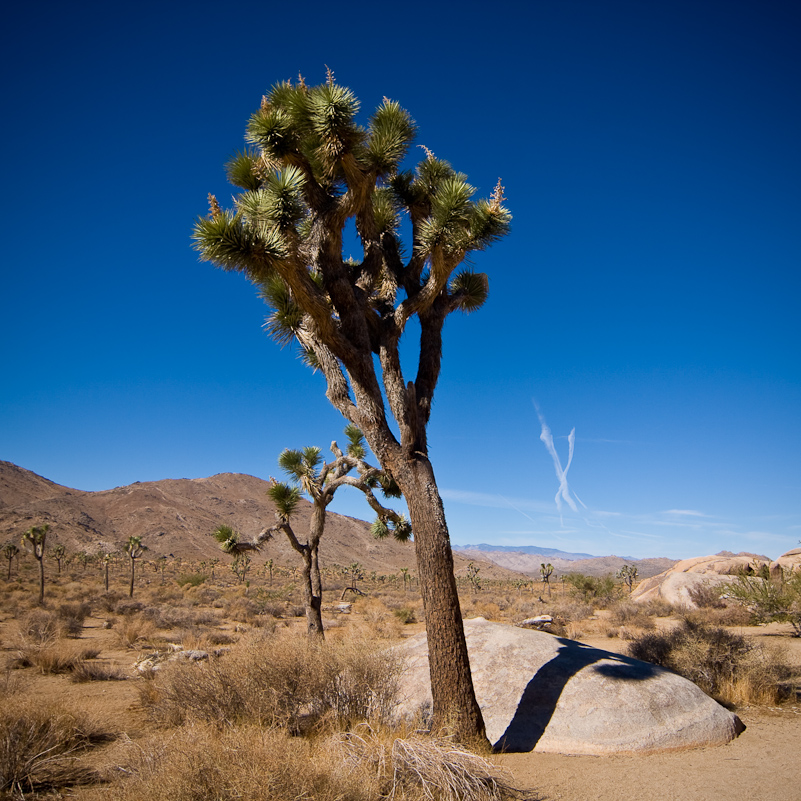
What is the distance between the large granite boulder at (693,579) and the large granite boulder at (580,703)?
16541 mm

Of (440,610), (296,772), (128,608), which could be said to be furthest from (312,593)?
(128,608)

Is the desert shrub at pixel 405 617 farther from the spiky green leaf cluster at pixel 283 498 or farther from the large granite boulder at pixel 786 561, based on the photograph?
the large granite boulder at pixel 786 561

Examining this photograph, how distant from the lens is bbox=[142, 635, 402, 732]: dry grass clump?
19.3 feet

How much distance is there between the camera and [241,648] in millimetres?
6371

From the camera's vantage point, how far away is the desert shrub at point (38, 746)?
15.3 ft

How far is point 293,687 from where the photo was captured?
6090 mm

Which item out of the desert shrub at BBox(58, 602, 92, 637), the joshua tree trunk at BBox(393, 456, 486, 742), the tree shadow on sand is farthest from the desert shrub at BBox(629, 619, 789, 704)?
the desert shrub at BBox(58, 602, 92, 637)

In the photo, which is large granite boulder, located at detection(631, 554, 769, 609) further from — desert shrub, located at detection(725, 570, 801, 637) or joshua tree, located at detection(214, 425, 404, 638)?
joshua tree, located at detection(214, 425, 404, 638)

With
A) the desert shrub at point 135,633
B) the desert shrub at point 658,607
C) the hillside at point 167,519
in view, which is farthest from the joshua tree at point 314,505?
the hillside at point 167,519

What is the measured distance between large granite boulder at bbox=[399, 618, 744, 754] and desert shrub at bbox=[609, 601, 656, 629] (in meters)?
11.6

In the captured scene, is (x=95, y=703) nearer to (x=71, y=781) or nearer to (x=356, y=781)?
(x=71, y=781)

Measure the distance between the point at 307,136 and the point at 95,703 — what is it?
→ 1023cm

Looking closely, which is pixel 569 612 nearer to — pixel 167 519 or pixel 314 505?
pixel 314 505

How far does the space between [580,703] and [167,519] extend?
93070 millimetres
